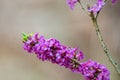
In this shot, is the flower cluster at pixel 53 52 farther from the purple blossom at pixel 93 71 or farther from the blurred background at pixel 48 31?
the blurred background at pixel 48 31

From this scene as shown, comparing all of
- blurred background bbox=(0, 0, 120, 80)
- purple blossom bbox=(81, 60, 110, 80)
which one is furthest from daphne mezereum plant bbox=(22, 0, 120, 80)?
blurred background bbox=(0, 0, 120, 80)

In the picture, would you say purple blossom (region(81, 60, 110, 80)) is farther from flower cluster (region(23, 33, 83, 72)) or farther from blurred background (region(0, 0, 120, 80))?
blurred background (region(0, 0, 120, 80))

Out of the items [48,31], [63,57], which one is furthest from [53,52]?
[48,31]

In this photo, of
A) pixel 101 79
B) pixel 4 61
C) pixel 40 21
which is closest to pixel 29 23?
pixel 40 21

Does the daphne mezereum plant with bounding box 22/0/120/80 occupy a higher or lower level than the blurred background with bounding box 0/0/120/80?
lower

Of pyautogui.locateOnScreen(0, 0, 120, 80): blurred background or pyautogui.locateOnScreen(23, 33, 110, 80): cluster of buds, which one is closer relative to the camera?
pyautogui.locateOnScreen(23, 33, 110, 80): cluster of buds

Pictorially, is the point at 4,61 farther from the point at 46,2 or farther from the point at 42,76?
the point at 46,2
